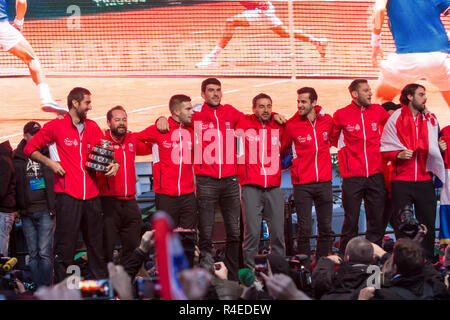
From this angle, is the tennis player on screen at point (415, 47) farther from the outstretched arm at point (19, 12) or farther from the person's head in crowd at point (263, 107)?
the outstretched arm at point (19, 12)

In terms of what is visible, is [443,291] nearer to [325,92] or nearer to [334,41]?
[325,92]

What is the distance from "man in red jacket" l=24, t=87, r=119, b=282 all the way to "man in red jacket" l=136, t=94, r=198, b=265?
62 cm

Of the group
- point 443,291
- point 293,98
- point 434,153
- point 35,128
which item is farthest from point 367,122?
point 35,128

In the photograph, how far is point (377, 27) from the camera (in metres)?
8.67

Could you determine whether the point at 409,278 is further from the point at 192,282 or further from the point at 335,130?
the point at 335,130

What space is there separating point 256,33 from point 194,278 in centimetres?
632

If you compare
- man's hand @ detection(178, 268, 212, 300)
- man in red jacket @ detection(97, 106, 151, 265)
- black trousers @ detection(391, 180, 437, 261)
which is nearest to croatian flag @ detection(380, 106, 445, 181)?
black trousers @ detection(391, 180, 437, 261)

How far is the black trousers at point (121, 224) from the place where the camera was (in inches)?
262

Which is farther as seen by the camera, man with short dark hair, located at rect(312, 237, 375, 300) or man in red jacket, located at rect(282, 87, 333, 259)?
man in red jacket, located at rect(282, 87, 333, 259)

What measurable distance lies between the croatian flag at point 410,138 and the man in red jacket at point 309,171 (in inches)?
28.1

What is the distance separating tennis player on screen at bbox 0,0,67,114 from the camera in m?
7.85

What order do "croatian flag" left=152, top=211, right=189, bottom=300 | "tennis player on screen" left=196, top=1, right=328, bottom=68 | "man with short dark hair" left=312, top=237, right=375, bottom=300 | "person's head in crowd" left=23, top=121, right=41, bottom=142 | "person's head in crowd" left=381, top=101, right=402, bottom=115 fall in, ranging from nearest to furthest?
1. "croatian flag" left=152, top=211, right=189, bottom=300
2. "man with short dark hair" left=312, top=237, right=375, bottom=300
3. "person's head in crowd" left=23, top=121, right=41, bottom=142
4. "person's head in crowd" left=381, top=101, right=402, bottom=115
5. "tennis player on screen" left=196, top=1, right=328, bottom=68

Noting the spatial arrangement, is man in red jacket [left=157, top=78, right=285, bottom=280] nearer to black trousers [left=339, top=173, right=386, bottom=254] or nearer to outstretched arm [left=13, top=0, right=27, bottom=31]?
black trousers [left=339, top=173, right=386, bottom=254]

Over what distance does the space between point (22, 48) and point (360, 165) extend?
444 centimetres
